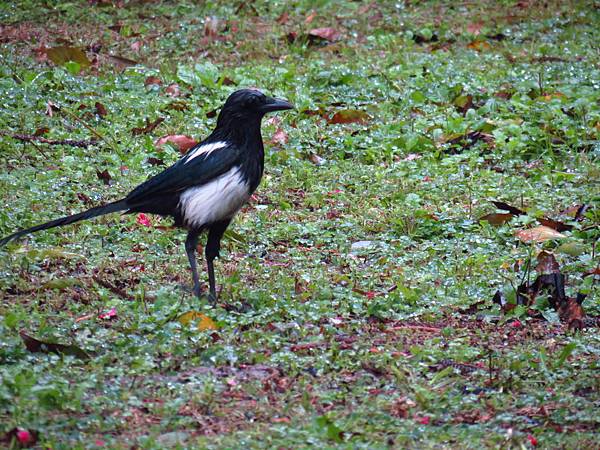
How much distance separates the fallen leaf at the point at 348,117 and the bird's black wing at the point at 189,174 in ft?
10.3

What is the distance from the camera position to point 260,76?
9.95 meters

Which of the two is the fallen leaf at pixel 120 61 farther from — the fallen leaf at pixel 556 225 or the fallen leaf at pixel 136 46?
the fallen leaf at pixel 556 225

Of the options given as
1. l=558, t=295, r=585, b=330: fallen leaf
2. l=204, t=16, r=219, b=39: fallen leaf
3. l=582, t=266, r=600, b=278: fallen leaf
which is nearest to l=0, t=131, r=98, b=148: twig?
l=204, t=16, r=219, b=39: fallen leaf

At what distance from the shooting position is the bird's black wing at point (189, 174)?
6.07 meters

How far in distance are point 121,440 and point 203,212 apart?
204 centimetres

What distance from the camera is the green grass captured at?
462 centimetres

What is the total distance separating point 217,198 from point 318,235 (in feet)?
4.44

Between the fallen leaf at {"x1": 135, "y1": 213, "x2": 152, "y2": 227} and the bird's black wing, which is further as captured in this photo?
the fallen leaf at {"x1": 135, "y1": 213, "x2": 152, "y2": 227}

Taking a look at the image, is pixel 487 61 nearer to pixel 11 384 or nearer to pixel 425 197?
pixel 425 197

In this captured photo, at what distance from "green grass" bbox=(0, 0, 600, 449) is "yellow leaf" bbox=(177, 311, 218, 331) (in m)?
0.05

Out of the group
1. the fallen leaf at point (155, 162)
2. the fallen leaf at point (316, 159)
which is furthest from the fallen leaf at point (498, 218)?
the fallen leaf at point (155, 162)

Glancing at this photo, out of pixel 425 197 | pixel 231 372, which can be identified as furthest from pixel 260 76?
pixel 231 372

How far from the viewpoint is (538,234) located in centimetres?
700

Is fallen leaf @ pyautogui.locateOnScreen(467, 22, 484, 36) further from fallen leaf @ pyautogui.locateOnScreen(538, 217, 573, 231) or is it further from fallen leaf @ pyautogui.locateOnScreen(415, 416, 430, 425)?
fallen leaf @ pyautogui.locateOnScreen(415, 416, 430, 425)
